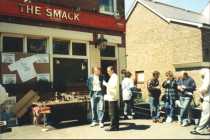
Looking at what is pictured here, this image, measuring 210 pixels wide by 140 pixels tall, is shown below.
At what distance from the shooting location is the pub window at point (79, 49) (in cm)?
1572

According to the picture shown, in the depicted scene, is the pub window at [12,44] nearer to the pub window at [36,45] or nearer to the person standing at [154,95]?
the pub window at [36,45]

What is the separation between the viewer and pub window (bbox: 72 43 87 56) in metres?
15.7

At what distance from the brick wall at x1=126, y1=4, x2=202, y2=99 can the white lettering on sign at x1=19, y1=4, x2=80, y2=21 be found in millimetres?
11493

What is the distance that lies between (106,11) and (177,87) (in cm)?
558

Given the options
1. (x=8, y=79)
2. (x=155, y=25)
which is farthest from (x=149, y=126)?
(x=155, y=25)

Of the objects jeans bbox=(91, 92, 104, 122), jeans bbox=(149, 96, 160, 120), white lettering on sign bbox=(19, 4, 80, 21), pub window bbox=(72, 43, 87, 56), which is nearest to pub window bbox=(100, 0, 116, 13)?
white lettering on sign bbox=(19, 4, 80, 21)

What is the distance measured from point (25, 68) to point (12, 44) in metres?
0.94

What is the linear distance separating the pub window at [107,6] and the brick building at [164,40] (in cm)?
840

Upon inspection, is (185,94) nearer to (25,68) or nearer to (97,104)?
(97,104)

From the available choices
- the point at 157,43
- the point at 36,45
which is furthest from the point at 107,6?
the point at 157,43

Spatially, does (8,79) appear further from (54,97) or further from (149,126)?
(149,126)

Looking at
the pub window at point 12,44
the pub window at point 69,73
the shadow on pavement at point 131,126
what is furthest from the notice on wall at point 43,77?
the shadow on pavement at point 131,126

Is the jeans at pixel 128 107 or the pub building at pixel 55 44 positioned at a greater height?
the pub building at pixel 55 44

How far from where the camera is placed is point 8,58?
1335cm
